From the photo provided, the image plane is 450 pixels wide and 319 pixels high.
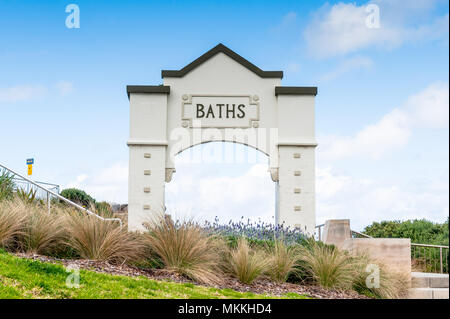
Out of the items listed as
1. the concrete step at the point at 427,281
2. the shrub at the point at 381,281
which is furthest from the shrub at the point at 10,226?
the concrete step at the point at 427,281

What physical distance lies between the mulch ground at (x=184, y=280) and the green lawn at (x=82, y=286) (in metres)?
0.47

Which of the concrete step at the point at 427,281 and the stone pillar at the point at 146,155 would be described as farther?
the stone pillar at the point at 146,155

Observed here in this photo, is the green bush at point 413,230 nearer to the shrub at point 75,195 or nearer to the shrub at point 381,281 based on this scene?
the shrub at point 381,281

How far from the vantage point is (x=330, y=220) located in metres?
14.3

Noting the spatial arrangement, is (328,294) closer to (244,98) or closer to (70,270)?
(70,270)

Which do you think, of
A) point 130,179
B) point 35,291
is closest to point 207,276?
point 35,291

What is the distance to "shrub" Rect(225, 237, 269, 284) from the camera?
8711mm

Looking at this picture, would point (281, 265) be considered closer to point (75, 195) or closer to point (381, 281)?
point (381, 281)

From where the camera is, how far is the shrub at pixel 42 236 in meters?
8.86

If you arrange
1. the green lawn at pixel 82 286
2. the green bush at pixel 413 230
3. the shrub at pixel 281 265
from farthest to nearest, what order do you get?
1. the green bush at pixel 413 230
2. the shrub at pixel 281 265
3. the green lawn at pixel 82 286

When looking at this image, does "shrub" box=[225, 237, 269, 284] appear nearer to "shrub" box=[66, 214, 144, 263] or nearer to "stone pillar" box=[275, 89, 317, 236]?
"shrub" box=[66, 214, 144, 263]

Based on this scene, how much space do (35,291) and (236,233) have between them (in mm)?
6286

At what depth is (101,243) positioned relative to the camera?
345 inches

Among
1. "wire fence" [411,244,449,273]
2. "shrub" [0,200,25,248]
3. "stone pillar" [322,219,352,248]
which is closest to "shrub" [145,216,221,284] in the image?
"shrub" [0,200,25,248]
